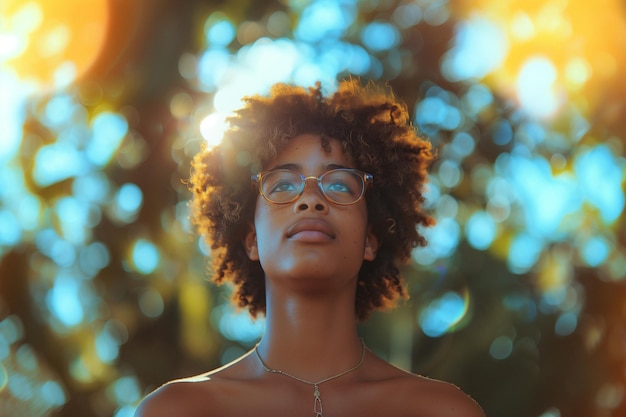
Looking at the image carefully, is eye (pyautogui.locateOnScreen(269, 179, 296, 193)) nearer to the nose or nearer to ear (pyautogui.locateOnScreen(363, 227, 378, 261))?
the nose

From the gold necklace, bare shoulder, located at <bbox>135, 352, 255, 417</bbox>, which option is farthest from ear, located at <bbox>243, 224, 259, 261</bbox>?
bare shoulder, located at <bbox>135, 352, 255, 417</bbox>

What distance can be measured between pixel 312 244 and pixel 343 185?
35cm

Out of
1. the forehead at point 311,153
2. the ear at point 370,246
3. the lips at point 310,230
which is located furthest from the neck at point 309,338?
the forehead at point 311,153

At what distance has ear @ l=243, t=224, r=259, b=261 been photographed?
15.8ft

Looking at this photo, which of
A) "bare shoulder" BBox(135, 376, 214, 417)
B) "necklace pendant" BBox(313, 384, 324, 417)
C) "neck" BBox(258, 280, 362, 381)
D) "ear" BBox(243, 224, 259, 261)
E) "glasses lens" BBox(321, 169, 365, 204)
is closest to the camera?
"bare shoulder" BBox(135, 376, 214, 417)

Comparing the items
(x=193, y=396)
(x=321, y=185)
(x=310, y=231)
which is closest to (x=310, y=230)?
(x=310, y=231)

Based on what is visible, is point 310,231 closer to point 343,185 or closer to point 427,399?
point 343,185

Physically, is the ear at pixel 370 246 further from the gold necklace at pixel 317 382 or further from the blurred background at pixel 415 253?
the blurred background at pixel 415 253

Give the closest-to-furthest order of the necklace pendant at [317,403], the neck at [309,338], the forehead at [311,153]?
the necklace pendant at [317,403], the neck at [309,338], the forehead at [311,153]

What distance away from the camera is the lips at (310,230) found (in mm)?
4438

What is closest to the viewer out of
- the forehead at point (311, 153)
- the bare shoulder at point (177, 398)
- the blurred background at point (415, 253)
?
the bare shoulder at point (177, 398)

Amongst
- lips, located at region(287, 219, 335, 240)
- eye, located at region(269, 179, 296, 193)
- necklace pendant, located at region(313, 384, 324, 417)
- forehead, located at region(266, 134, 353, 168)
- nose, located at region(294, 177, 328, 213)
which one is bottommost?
necklace pendant, located at region(313, 384, 324, 417)

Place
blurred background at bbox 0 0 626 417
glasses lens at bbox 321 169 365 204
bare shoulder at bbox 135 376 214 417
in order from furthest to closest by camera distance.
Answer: blurred background at bbox 0 0 626 417, glasses lens at bbox 321 169 365 204, bare shoulder at bbox 135 376 214 417

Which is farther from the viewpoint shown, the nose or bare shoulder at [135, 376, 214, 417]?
the nose
